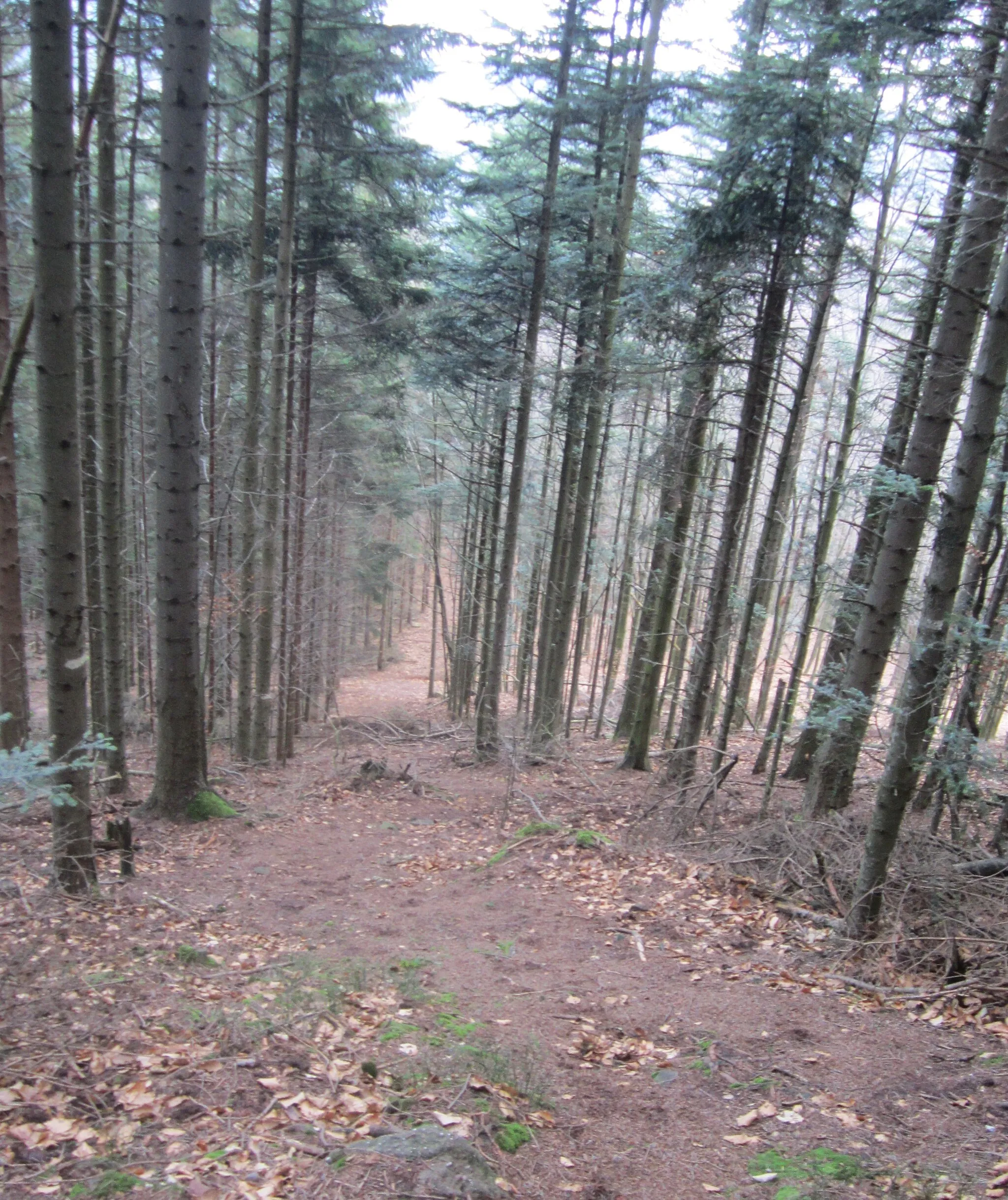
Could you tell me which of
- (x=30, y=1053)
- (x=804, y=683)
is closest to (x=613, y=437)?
(x=804, y=683)

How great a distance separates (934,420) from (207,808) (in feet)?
27.3

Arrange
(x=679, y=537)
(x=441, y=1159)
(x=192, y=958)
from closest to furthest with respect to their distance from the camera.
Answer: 1. (x=441, y=1159)
2. (x=192, y=958)
3. (x=679, y=537)

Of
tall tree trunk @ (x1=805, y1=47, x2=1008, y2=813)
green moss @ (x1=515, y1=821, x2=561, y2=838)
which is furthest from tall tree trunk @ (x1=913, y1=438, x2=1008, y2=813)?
green moss @ (x1=515, y1=821, x2=561, y2=838)

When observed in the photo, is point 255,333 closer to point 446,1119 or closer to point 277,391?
point 277,391

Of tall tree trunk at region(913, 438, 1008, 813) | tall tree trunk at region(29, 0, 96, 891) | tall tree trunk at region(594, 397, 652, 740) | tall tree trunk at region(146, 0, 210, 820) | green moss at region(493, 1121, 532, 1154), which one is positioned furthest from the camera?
tall tree trunk at region(594, 397, 652, 740)

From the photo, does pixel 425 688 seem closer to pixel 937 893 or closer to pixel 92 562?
pixel 92 562

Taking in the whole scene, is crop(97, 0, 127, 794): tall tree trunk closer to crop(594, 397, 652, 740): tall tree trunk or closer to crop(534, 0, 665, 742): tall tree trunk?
crop(534, 0, 665, 742): tall tree trunk

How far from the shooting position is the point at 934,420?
5785mm

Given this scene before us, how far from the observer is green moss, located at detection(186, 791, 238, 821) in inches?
321

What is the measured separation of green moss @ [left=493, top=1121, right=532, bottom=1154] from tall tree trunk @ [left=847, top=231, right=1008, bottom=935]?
3.27 m

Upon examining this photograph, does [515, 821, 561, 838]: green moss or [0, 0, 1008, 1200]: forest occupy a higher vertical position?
[0, 0, 1008, 1200]: forest

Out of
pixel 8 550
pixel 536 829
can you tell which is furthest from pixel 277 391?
pixel 536 829

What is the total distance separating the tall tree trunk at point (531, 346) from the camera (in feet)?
36.7

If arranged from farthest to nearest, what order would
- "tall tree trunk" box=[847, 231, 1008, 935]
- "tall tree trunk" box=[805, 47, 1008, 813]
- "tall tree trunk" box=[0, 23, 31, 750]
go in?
"tall tree trunk" box=[0, 23, 31, 750] → "tall tree trunk" box=[805, 47, 1008, 813] → "tall tree trunk" box=[847, 231, 1008, 935]
